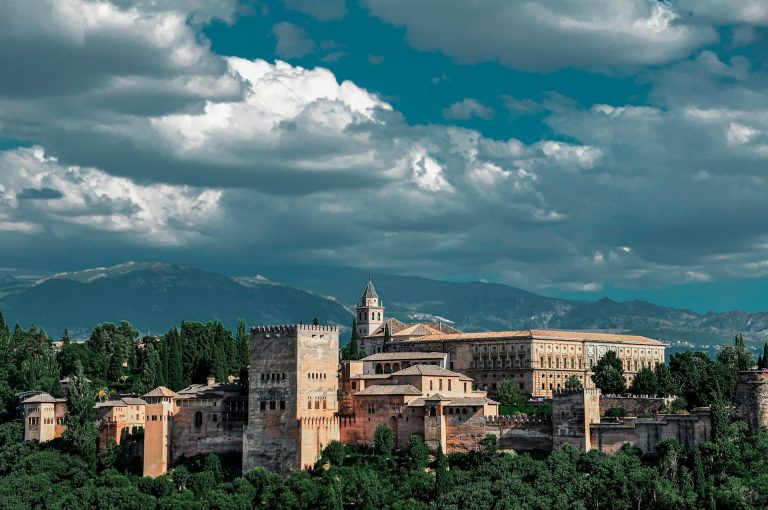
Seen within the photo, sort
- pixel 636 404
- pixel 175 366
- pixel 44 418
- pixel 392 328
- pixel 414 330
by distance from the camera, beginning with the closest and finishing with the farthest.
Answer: pixel 636 404 < pixel 44 418 < pixel 175 366 < pixel 414 330 < pixel 392 328

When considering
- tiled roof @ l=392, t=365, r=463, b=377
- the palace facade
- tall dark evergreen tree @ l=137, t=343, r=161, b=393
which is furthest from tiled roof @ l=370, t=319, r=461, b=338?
tiled roof @ l=392, t=365, r=463, b=377

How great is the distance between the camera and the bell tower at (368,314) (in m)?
180

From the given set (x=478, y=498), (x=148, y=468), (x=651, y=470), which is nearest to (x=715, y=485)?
(x=651, y=470)

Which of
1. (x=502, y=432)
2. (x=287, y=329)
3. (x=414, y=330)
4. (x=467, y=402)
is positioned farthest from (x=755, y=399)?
(x=414, y=330)

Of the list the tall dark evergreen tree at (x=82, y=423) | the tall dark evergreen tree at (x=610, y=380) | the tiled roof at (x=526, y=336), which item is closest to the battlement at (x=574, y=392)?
the tall dark evergreen tree at (x=610, y=380)

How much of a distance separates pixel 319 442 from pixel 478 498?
54.8ft

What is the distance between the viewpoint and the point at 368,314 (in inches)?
7082

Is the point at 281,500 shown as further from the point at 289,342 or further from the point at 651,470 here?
the point at 651,470

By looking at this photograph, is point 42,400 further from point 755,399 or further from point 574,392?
point 755,399

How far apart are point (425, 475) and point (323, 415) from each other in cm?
1159

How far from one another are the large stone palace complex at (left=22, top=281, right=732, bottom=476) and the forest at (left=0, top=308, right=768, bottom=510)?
153 centimetres

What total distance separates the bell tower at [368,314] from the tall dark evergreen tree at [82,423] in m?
78.5

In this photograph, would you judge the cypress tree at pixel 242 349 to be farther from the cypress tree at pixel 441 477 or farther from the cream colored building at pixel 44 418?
the cypress tree at pixel 441 477

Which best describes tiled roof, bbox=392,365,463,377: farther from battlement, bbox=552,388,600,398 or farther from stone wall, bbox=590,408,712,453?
stone wall, bbox=590,408,712,453
